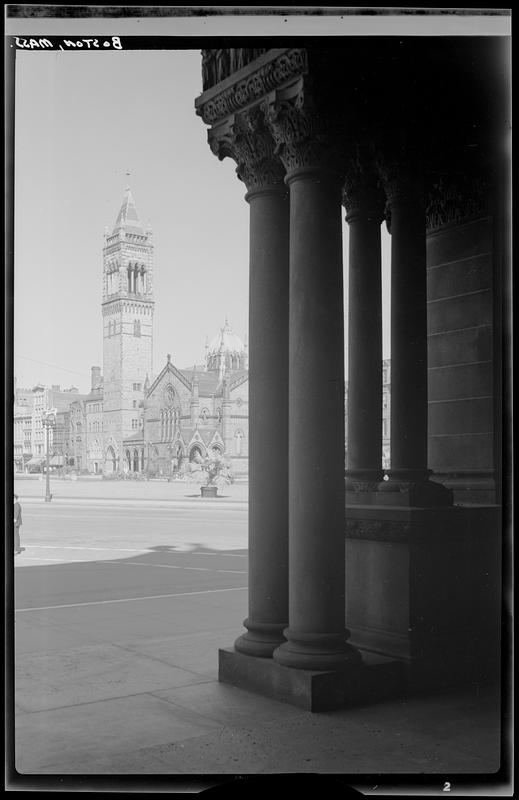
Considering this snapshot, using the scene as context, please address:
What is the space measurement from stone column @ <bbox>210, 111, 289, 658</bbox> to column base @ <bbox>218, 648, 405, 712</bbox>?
0.60ft

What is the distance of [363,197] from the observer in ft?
26.1

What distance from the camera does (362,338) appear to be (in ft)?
26.0

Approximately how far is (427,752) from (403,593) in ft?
4.82

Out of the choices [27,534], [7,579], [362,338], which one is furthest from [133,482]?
[7,579]

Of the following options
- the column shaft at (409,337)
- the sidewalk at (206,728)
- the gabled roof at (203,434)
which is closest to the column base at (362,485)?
the column shaft at (409,337)

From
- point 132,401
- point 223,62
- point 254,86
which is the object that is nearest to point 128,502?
point 132,401

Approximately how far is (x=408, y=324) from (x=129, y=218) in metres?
2.95

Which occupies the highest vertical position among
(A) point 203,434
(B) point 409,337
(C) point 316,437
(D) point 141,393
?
(D) point 141,393

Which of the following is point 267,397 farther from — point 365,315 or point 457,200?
point 457,200

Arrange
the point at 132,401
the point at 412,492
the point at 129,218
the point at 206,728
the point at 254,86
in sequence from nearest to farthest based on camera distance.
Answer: the point at 206,728
the point at 254,86
the point at 412,492
the point at 129,218
the point at 132,401

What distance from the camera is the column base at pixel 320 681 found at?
6.02 m

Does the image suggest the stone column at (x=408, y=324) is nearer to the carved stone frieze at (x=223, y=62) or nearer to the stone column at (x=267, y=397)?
the stone column at (x=267, y=397)

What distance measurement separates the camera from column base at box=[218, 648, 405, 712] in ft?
19.7

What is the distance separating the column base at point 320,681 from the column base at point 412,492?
4.07 ft
